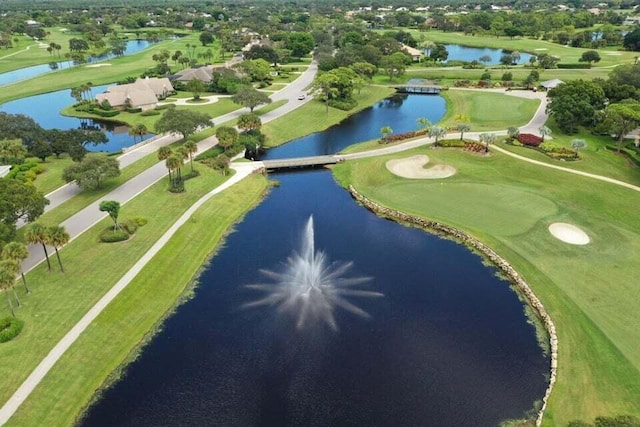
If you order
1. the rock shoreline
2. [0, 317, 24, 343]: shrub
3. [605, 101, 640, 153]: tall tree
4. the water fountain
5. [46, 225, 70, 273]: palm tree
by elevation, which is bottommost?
the water fountain

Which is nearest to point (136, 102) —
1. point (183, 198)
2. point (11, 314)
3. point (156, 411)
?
point (183, 198)

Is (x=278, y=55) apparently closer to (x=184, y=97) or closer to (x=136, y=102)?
(x=184, y=97)

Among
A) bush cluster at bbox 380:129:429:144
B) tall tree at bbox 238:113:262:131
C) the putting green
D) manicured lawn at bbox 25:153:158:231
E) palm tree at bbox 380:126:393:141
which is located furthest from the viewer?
palm tree at bbox 380:126:393:141

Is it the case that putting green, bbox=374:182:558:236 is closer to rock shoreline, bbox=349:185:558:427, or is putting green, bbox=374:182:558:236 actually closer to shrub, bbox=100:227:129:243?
rock shoreline, bbox=349:185:558:427

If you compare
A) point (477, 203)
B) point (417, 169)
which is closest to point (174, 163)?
point (417, 169)

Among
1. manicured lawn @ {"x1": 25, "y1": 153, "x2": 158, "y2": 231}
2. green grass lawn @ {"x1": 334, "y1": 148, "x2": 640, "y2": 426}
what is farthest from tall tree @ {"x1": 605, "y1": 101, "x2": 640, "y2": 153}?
manicured lawn @ {"x1": 25, "y1": 153, "x2": 158, "y2": 231}
